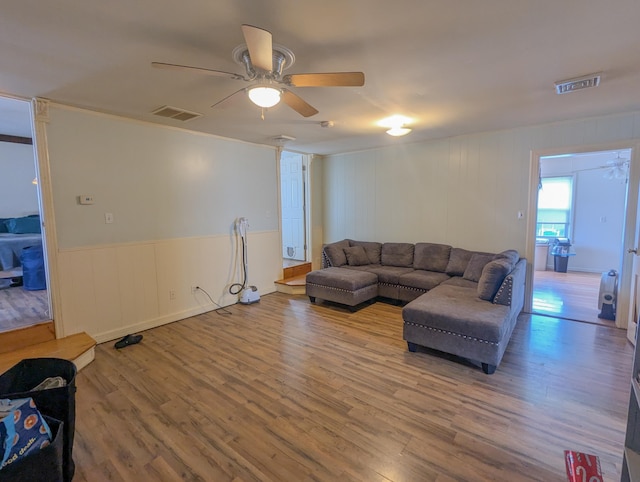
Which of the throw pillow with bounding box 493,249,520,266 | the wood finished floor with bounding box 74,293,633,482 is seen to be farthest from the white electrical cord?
the throw pillow with bounding box 493,249,520,266

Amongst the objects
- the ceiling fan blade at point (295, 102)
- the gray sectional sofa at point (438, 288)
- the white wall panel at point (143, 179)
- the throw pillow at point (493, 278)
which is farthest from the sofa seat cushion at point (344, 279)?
the ceiling fan blade at point (295, 102)

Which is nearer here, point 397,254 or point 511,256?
point 511,256

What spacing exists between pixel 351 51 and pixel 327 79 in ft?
1.08

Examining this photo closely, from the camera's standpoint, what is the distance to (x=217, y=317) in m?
4.12

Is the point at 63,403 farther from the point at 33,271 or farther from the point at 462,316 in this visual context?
the point at 33,271

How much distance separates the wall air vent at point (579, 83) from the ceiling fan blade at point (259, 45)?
2.43m

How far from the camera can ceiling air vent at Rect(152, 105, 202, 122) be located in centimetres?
317

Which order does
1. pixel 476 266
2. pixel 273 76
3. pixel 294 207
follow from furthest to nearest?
pixel 294 207 < pixel 476 266 < pixel 273 76

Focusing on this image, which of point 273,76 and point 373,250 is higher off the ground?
point 273,76

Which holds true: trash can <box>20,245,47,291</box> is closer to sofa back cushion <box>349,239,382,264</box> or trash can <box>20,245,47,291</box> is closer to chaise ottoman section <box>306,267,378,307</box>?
chaise ottoman section <box>306,267,378,307</box>

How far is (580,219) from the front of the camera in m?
6.57

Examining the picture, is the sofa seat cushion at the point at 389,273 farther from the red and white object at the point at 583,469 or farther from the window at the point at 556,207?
the window at the point at 556,207

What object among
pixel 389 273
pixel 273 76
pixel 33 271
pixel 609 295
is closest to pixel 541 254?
pixel 609 295

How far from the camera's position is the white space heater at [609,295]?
12.3 ft
